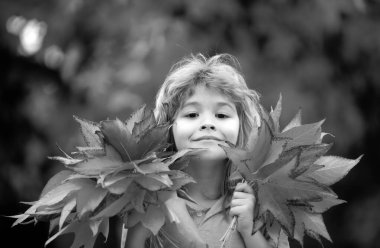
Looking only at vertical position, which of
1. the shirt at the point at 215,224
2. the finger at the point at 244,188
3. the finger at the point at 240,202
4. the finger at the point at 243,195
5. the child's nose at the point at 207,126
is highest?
the child's nose at the point at 207,126

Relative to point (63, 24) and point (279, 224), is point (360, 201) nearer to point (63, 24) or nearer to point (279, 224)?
point (63, 24)

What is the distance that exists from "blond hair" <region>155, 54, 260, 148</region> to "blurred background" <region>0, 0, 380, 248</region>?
118cm

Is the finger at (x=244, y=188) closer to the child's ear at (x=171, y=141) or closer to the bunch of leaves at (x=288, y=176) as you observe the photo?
the bunch of leaves at (x=288, y=176)

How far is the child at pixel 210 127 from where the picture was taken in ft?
6.92

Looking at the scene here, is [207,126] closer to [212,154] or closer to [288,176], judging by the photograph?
[212,154]

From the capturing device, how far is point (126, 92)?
3.62 metres

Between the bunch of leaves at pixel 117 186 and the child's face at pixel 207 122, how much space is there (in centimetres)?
21

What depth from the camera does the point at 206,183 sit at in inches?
85.5

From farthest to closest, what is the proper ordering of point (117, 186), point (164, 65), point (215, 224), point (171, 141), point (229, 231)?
1. point (164, 65)
2. point (171, 141)
3. point (215, 224)
4. point (229, 231)
5. point (117, 186)

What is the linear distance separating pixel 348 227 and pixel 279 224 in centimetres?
307

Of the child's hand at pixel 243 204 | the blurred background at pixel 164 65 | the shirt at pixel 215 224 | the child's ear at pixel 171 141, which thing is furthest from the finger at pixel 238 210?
the blurred background at pixel 164 65

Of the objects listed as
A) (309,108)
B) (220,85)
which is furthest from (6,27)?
(220,85)

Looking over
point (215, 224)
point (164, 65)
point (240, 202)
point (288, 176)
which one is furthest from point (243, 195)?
point (164, 65)

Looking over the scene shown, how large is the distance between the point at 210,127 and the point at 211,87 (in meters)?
0.14
